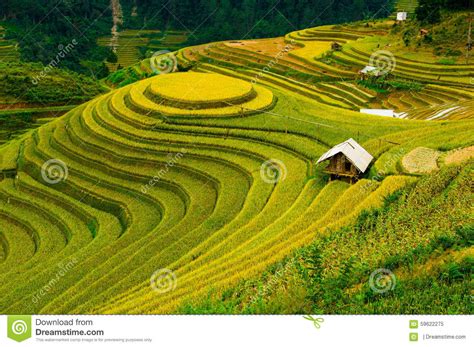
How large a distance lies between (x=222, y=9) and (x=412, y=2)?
2429 cm

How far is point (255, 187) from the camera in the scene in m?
14.7

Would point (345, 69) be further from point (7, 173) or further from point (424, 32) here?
point (7, 173)

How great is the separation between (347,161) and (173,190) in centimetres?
590

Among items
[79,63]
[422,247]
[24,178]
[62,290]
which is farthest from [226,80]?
[79,63]

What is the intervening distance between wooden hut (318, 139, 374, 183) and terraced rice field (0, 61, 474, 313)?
49 cm

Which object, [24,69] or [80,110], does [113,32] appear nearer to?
[24,69]

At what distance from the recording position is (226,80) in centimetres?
2359

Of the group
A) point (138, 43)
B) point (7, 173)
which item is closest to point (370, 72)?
point (7, 173)

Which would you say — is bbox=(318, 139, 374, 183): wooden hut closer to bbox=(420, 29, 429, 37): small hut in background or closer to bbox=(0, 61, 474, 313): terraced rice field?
bbox=(0, 61, 474, 313): terraced rice field

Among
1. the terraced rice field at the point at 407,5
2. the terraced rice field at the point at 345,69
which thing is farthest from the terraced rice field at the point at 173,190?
the terraced rice field at the point at 407,5

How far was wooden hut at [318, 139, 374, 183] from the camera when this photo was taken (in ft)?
43.5

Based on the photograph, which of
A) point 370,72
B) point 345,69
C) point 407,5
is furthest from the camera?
point 407,5

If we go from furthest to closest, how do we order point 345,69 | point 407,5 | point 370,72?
point 407,5
point 345,69
point 370,72

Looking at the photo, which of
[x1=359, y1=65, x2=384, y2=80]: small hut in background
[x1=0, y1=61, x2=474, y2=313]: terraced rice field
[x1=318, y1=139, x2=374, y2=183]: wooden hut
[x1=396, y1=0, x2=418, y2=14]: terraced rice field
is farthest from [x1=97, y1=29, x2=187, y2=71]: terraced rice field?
[x1=318, y1=139, x2=374, y2=183]: wooden hut
